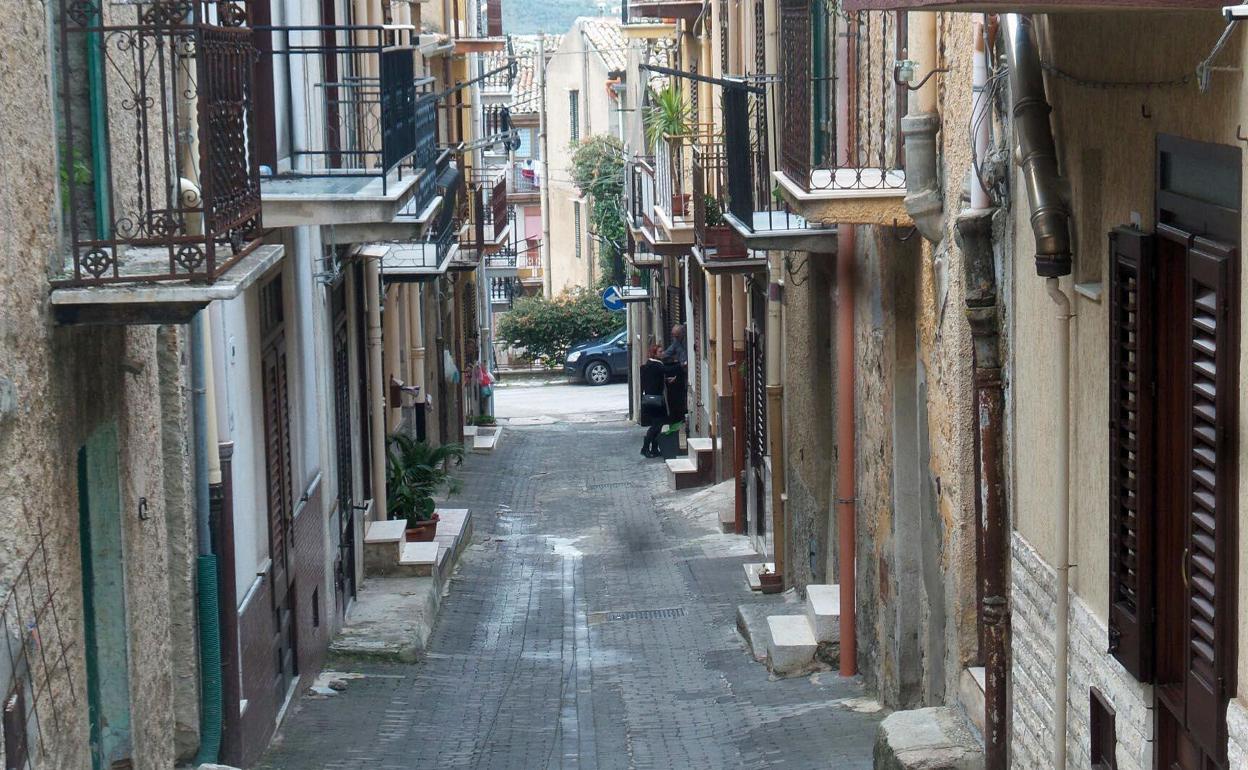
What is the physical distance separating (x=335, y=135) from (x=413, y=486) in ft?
14.3

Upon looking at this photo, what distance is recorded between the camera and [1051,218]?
6.22 metres

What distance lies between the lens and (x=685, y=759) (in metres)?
9.70

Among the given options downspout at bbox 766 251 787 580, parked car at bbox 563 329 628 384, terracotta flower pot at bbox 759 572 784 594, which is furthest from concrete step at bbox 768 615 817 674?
parked car at bbox 563 329 628 384

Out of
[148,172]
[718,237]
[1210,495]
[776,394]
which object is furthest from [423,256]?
[1210,495]

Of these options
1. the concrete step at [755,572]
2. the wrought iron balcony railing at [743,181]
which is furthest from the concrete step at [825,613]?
the concrete step at [755,572]

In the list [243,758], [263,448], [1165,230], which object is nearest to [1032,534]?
[1165,230]

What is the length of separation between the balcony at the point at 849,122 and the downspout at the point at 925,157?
1.10ft

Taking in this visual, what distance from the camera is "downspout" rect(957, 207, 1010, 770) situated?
7461 mm

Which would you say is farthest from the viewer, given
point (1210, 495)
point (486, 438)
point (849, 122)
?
point (486, 438)

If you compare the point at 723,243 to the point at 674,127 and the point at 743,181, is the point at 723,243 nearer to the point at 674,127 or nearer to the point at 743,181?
the point at 674,127

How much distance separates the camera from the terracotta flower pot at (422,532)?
1562cm

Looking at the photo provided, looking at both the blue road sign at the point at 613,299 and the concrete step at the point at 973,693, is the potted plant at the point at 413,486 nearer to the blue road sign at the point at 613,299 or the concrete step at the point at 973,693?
the concrete step at the point at 973,693

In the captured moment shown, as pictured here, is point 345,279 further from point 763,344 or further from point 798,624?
point 798,624

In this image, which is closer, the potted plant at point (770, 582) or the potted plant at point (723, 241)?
the potted plant at point (770, 582)
